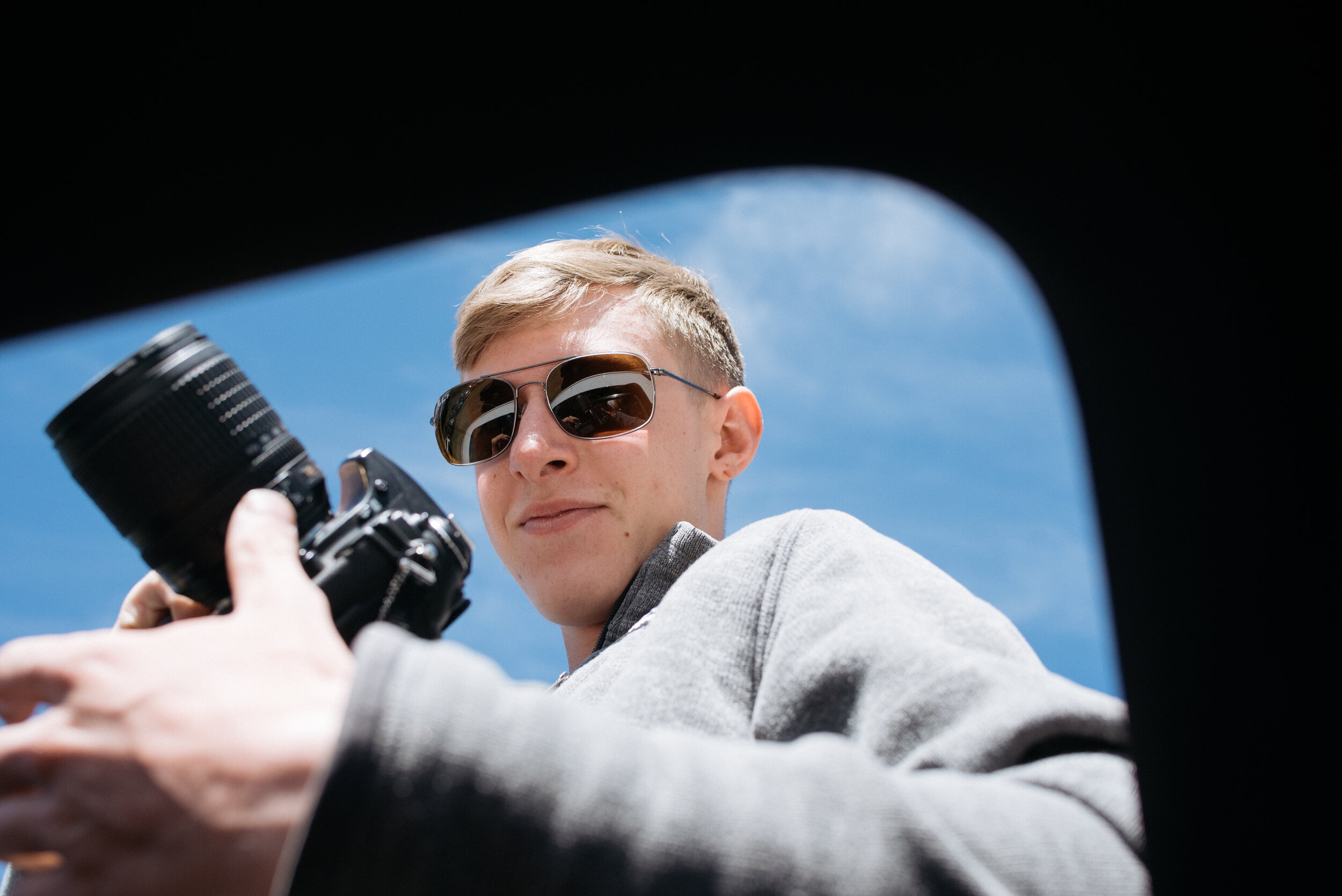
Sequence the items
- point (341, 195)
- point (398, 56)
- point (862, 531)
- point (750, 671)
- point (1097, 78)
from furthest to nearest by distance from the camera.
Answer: point (862, 531)
point (750, 671)
point (341, 195)
point (398, 56)
point (1097, 78)

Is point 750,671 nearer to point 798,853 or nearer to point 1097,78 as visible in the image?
point 798,853

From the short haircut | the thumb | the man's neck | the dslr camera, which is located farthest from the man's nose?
the thumb

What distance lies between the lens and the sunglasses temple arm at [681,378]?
224cm

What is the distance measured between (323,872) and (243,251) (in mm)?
797

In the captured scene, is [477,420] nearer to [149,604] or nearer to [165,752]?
[149,604]

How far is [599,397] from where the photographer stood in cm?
212

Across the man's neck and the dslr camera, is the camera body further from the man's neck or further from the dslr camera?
the man's neck

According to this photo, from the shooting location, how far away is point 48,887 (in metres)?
0.58

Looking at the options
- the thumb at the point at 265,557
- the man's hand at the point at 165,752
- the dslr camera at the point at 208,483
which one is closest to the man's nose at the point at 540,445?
the dslr camera at the point at 208,483

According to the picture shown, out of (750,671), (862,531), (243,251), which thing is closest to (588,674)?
(750,671)

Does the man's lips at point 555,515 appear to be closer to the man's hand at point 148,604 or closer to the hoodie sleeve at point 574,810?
the man's hand at point 148,604

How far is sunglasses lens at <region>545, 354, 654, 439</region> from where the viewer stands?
2102mm

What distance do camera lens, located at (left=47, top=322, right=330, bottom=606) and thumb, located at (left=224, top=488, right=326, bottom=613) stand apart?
179 millimetres

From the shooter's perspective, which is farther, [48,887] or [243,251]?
[243,251]
